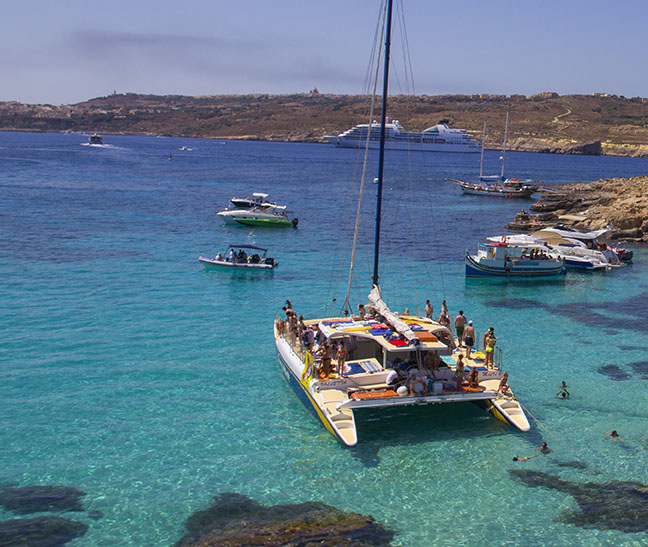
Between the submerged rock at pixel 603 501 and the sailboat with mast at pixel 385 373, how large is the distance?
91.0 inches

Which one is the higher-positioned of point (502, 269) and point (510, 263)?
point (510, 263)

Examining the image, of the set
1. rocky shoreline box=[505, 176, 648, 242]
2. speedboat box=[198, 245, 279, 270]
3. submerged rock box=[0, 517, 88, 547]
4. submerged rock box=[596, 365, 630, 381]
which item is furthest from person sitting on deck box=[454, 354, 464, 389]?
rocky shoreline box=[505, 176, 648, 242]

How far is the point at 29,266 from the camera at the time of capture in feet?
128

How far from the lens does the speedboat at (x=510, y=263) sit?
132ft

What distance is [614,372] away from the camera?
24.3m

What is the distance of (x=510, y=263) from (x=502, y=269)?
680 millimetres

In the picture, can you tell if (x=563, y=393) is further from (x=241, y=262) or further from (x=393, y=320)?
(x=241, y=262)

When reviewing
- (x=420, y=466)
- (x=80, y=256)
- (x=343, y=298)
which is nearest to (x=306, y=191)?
(x=80, y=256)

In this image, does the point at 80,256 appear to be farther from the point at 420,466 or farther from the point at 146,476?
the point at 420,466

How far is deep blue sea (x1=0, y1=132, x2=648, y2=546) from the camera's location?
15.3 metres

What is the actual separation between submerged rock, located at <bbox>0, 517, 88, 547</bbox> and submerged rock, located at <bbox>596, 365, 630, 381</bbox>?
19012mm

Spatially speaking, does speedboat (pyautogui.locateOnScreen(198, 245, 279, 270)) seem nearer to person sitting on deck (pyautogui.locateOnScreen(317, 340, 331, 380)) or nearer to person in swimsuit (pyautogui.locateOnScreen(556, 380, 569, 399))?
person sitting on deck (pyautogui.locateOnScreen(317, 340, 331, 380))

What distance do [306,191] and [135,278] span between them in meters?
60.3

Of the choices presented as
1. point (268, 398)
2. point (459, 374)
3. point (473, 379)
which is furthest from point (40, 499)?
point (473, 379)
